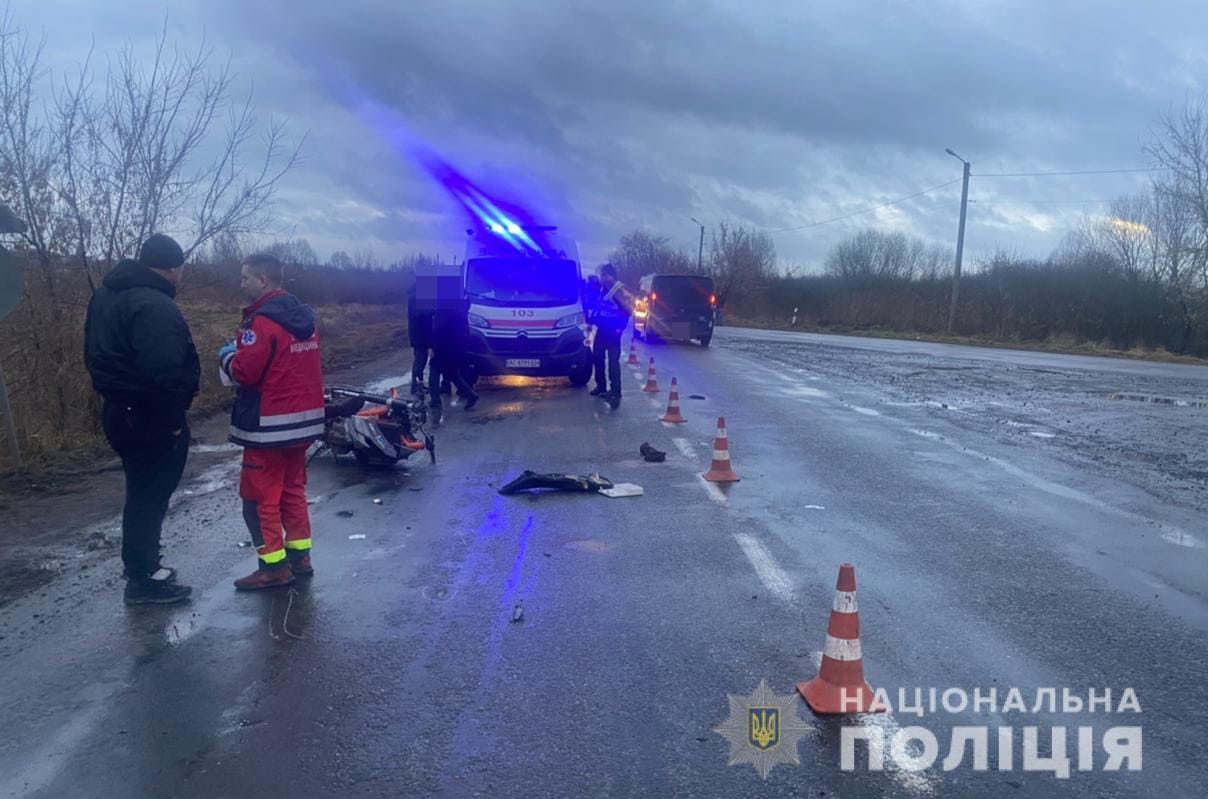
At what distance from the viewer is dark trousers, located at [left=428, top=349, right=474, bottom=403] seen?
1354 centimetres

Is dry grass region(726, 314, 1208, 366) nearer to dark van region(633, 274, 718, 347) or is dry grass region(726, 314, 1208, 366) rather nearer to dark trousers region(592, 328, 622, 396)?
dark van region(633, 274, 718, 347)

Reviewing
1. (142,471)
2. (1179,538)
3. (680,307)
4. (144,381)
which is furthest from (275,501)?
(680,307)

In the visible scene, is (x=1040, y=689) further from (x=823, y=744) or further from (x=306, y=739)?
(x=306, y=739)

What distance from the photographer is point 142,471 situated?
512 centimetres

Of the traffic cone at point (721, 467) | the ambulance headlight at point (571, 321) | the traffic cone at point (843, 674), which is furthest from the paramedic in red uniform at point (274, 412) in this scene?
the ambulance headlight at point (571, 321)

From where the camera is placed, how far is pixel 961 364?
23938mm

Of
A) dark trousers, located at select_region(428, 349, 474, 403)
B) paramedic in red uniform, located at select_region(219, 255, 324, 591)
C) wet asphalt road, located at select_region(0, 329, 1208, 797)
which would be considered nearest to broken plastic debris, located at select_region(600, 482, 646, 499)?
wet asphalt road, located at select_region(0, 329, 1208, 797)

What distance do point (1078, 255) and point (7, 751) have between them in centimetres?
5178

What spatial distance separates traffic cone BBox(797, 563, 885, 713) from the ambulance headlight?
446 inches

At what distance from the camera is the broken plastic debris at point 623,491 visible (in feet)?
24.9

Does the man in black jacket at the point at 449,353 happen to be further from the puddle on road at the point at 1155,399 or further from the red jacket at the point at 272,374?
the puddle on road at the point at 1155,399

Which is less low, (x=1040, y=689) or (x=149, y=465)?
(x=149, y=465)

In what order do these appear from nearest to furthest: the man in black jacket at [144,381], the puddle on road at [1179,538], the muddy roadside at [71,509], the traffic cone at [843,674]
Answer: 1. the traffic cone at [843,674]
2. the man in black jacket at [144,381]
3. the muddy roadside at [71,509]
4. the puddle on road at [1179,538]

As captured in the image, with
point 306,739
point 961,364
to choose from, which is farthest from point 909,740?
point 961,364
